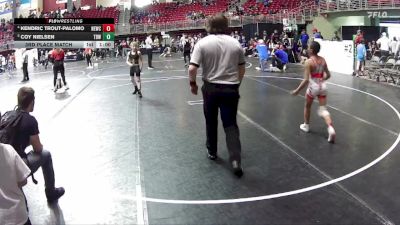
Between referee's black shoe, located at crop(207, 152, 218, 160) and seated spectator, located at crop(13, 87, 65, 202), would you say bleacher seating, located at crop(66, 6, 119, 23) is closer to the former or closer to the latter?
referee's black shoe, located at crop(207, 152, 218, 160)

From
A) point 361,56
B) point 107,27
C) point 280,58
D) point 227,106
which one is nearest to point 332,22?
point 280,58

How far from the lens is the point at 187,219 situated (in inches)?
162

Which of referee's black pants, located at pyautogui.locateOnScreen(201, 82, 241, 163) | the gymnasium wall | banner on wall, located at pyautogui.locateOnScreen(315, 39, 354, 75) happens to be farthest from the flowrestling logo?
referee's black pants, located at pyautogui.locateOnScreen(201, 82, 241, 163)

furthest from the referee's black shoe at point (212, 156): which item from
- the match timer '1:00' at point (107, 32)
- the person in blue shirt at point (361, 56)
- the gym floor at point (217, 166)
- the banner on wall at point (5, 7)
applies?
the banner on wall at point (5, 7)

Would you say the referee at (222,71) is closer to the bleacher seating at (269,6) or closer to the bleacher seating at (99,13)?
the bleacher seating at (269,6)

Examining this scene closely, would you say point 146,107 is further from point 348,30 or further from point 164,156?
point 348,30

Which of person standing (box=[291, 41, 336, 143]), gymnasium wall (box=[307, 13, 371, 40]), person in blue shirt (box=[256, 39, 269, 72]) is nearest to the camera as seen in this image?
person standing (box=[291, 41, 336, 143])

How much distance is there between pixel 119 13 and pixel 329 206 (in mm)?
44138

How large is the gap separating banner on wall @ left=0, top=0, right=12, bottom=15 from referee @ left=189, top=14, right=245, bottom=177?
1890 inches

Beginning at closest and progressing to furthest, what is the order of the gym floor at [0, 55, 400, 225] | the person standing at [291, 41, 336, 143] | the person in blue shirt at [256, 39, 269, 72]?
Answer: the gym floor at [0, 55, 400, 225]
the person standing at [291, 41, 336, 143]
the person in blue shirt at [256, 39, 269, 72]

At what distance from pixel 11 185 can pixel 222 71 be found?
3.05 meters

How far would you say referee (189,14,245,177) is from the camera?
534cm
